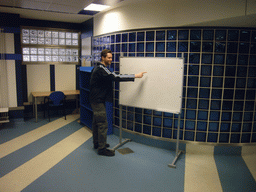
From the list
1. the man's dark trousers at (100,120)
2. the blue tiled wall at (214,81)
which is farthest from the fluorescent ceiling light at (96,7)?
the man's dark trousers at (100,120)

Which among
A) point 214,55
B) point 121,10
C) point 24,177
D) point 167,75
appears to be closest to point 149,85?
point 167,75

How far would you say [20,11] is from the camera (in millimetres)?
5086

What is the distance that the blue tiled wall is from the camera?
11.3 feet

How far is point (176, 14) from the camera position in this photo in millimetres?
3473

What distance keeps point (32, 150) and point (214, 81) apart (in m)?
3.43

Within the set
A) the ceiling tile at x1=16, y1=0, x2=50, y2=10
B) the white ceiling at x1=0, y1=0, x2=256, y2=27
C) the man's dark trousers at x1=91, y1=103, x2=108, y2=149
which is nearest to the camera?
the white ceiling at x1=0, y1=0, x2=256, y2=27

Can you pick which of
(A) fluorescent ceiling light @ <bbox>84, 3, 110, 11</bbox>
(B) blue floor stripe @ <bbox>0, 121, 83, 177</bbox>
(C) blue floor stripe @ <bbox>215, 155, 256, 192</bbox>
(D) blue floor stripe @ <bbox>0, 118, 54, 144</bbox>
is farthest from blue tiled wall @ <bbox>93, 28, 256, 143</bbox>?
(D) blue floor stripe @ <bbox>0, 118, 54, 144</bbox>

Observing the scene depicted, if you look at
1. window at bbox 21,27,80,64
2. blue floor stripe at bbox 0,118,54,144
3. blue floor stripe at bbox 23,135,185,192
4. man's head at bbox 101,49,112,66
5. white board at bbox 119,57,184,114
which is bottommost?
blue floor stripe at bbox 23,135,185,192

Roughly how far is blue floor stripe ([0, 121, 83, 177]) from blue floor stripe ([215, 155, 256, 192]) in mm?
3022

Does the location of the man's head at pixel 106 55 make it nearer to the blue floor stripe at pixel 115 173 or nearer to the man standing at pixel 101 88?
the man standing at pixel 101 88

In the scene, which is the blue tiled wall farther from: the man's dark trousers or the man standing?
the man's dark trousers

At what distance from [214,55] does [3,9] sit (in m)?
4.77

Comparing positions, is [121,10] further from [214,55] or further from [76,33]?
[76,33]

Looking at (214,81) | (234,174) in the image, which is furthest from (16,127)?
(234,174)
